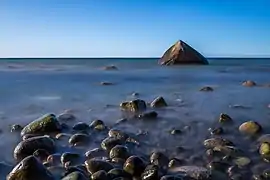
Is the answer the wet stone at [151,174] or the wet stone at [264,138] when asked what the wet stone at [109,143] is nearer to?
the wet stone at [151,174]

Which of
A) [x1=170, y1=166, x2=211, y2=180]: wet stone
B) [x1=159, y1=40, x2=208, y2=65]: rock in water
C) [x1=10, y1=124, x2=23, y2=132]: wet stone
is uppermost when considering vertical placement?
[x1=159, y1=40, x2=208, y2=65]: rock in water

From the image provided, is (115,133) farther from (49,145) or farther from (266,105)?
(266,105)

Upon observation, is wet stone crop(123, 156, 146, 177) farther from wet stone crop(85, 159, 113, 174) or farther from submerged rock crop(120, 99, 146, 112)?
submerged rock crop(120, 99, 146, 112)

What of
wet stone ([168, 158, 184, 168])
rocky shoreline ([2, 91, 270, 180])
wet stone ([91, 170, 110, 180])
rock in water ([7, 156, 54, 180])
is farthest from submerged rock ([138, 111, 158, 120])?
rock in water ([7, 156, 54, 180])

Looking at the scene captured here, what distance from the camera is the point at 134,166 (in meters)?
4.82

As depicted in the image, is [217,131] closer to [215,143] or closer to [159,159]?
[215,143]

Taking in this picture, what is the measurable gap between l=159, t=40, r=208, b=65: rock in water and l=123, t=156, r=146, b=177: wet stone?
3905cm

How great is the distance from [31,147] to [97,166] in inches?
61.7

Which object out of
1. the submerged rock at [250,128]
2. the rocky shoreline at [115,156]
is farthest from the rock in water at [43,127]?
the submerged rock at [250,128]

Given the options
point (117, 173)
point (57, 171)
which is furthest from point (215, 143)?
point (57, 171)

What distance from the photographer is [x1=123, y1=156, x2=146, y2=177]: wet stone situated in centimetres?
476

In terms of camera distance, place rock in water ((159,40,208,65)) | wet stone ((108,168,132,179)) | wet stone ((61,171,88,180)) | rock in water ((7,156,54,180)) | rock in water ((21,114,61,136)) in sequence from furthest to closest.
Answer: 1. rock in water ((159,40,208,65))
2. rock in water ((21,114,61,136))
3. wet stone ((108,168,132,179))
4. rock in water ((7,156,54,180))
5. wet stone ((61,171,88,180))

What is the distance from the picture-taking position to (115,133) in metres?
6.93

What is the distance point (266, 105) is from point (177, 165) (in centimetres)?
714
